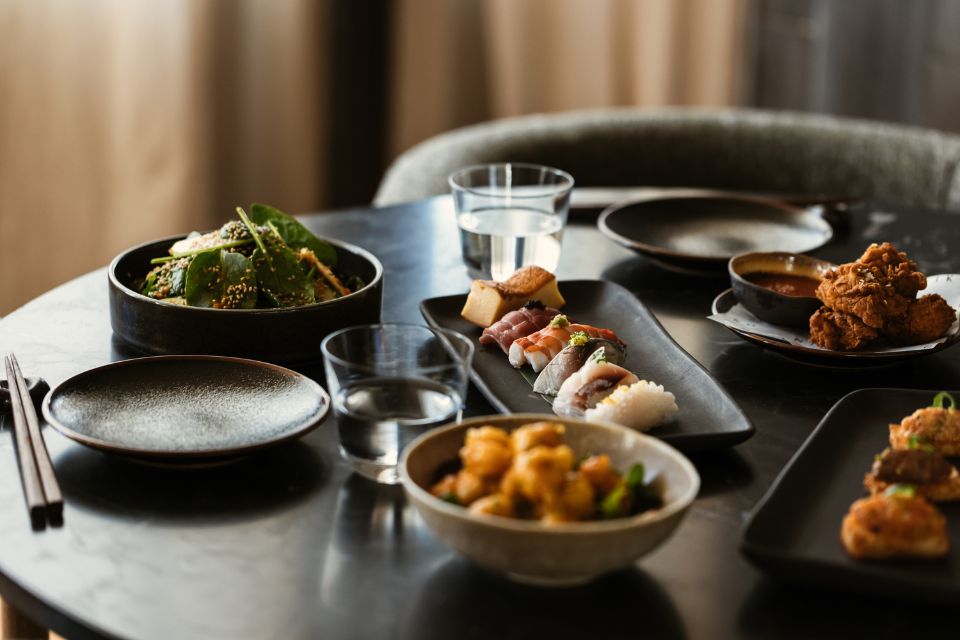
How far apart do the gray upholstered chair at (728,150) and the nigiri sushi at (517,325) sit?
152 centimetres

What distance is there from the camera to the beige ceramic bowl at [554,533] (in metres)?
0.90

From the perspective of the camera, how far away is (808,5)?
4312mm

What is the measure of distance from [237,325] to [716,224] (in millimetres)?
1089

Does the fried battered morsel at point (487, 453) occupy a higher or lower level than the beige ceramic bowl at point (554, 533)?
higher

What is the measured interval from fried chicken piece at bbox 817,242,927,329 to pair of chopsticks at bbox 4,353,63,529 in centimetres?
98

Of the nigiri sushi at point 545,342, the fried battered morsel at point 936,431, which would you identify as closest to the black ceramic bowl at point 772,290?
the nigiri sushi at point 545,342

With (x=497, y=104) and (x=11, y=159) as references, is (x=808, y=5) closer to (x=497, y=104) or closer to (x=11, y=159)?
(x=497, y=104)

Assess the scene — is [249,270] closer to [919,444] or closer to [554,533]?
[554,533]

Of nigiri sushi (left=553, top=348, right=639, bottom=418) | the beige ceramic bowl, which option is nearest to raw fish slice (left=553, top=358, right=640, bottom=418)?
nigiri sushi (left=553, top=348, right=639, bottom=418)

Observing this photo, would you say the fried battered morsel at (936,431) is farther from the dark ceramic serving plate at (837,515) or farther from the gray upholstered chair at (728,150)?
the gray upholstered chair at (728,150)

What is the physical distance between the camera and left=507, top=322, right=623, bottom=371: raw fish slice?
144 cm

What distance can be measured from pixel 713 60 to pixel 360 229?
268 centimetres

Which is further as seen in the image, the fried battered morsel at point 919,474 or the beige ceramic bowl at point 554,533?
the fried battered morsel at point 919,474

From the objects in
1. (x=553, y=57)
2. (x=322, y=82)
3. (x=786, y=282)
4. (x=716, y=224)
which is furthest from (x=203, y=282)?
(x=553, y=57)
